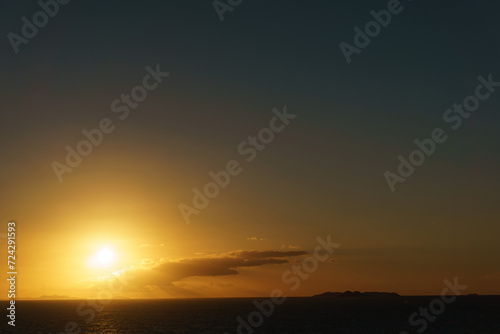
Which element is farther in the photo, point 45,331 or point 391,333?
point 45,331

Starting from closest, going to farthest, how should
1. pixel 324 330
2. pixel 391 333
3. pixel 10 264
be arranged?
pixel 10 264, pixel 391 333, pixel 324 330

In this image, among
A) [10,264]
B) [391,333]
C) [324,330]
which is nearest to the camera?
[10,264]

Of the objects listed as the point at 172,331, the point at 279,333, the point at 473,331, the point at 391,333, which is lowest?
the point at 473,331

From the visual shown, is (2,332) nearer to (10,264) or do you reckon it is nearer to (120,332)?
(120,332)

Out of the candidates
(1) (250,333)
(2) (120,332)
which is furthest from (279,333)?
(2) (120,332)

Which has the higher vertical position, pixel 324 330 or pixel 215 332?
pixel 215 332

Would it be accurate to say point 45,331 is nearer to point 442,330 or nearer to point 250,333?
point 250,333

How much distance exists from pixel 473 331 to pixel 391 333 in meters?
22.9

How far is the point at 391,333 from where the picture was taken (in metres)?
121

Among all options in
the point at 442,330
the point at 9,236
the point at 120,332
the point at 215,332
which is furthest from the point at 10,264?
the point at 442,330

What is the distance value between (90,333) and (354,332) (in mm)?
69824

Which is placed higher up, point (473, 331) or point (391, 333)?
point (391, 333)

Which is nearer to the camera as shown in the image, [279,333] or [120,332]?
[279,333]

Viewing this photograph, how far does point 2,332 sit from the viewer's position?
127 m
